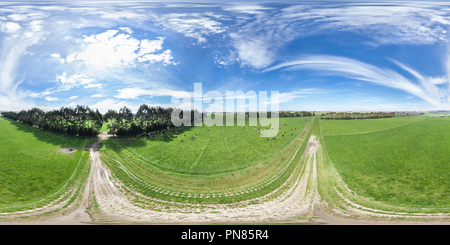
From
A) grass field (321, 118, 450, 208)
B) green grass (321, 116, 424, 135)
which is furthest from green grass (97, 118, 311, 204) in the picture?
green grass (321, 116, 424, 135)

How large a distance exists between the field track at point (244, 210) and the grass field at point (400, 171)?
67.4 inches

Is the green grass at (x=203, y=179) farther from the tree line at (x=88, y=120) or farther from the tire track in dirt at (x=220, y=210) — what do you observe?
the tree line at (x=88, y=120)

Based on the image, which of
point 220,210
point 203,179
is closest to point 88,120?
point 203,179

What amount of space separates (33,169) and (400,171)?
3282 centimetres

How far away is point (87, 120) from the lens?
2783 cm

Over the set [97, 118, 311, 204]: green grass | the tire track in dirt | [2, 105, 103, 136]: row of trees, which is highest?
[2, 105, 103, 136]: row of trees

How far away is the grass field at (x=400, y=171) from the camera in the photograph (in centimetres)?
927

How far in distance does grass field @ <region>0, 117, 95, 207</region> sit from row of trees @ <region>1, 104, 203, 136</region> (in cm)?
477

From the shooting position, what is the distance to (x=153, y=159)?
17406mm

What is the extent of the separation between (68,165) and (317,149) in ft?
101

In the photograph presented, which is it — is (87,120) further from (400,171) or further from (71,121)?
(400,171)

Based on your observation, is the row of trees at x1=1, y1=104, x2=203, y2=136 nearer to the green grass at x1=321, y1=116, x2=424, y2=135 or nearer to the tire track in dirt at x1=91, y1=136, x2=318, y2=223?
the tire track in dirt at x1=91, y1=136, x2=318, y2=223

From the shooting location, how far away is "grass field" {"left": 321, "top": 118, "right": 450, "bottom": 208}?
9.27m
